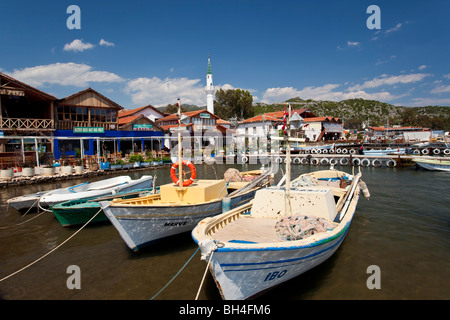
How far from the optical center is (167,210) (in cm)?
842

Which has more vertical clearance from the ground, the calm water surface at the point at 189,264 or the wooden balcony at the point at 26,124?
the wooden balcony at the point at 26,124

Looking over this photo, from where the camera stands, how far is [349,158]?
34594mm

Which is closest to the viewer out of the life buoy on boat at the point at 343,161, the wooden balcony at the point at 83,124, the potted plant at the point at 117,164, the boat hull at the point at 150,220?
the boat hull at the point at 150,220

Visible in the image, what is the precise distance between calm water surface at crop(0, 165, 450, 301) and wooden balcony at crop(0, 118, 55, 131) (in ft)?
57.5

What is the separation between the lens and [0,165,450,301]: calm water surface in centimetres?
641

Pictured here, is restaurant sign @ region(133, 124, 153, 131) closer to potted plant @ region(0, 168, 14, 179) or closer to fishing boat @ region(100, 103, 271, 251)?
potted plant @ region(0, 168, 14, 179)

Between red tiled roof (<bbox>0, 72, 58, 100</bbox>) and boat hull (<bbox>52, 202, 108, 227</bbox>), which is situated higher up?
red tiled roof (<bbox>0, 72, 58, 100</bbox>)

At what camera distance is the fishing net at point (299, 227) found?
6.22 meters

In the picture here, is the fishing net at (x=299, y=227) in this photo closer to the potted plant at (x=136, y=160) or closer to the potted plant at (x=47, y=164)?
the potted plant at (x=47, y=164)

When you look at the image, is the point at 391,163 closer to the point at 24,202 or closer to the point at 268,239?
the point at 268,239

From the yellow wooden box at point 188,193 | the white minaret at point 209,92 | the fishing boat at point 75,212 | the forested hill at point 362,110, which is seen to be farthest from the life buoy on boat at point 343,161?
the forested hill at point 362,110

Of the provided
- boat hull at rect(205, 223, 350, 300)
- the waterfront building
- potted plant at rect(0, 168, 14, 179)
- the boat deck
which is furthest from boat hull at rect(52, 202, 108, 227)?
the waterfront building
